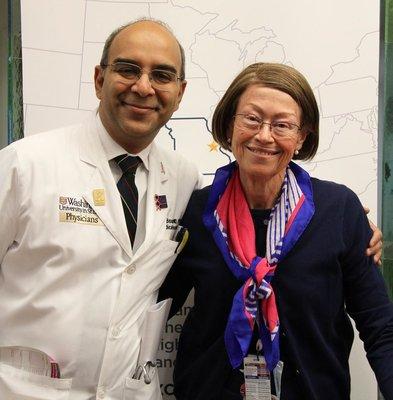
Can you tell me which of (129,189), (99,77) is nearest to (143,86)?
(99,77)

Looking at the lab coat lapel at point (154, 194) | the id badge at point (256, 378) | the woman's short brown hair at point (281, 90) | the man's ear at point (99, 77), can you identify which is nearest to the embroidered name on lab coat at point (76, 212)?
the lab coat lapel at point (154, 194)

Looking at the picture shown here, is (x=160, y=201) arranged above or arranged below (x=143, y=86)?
below

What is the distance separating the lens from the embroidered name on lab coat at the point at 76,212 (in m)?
1.43

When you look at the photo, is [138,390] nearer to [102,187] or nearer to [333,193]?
[102,187]

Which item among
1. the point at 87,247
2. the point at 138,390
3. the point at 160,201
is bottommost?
the point at 138,390

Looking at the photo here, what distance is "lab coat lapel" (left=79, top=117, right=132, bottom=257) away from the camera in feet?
4.81

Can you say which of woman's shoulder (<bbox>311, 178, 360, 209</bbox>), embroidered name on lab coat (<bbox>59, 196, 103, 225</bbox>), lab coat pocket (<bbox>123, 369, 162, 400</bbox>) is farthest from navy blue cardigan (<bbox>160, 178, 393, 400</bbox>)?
embroidered name on lab coat (<bbox>59, 196, 103, 225</bbox>)

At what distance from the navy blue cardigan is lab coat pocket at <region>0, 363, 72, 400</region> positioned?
37cm

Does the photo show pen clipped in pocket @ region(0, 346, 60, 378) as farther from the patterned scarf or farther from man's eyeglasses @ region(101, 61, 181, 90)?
man's eyeglasses @ region(101, 61, 181, 90)

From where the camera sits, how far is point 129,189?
1557mm

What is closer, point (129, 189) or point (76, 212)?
point (76, 212)

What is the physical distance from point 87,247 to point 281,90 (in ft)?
2.22

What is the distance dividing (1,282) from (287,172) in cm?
88

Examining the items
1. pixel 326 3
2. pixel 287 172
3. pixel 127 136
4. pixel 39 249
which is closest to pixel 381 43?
pixel 326 3
